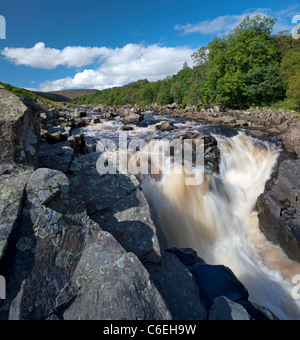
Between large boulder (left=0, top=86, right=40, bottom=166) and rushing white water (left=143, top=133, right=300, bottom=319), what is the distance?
17.4ft

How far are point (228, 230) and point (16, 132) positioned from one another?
8.71 meters

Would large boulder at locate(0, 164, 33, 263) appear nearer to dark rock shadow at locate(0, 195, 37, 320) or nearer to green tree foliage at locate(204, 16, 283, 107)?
dark rock shadow at locate(0, 195, 37, 320)

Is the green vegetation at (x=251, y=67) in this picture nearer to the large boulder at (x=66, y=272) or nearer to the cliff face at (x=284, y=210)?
the cliff face at (x=284, y=210)

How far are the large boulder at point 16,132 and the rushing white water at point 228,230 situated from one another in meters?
5.31

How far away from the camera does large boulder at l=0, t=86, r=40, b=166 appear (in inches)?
142

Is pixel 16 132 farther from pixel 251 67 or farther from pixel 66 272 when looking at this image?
pixel 251 67

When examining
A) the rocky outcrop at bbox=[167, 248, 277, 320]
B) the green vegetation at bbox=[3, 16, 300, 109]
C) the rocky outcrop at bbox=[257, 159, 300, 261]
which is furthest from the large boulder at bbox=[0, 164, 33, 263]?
the green vegetation at bbox=[3, 16, 300, 109]

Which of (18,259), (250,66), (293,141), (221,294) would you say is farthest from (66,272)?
(250,66)

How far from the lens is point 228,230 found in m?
8.55

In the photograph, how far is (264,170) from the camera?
1226 centimetres
